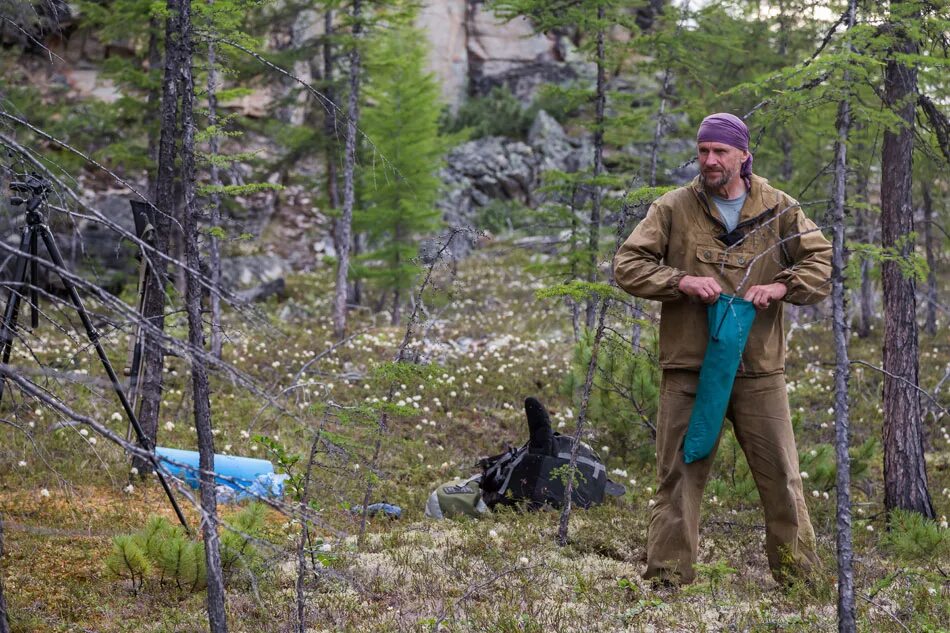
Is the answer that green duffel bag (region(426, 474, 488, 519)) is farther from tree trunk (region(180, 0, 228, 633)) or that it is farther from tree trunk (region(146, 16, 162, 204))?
tree trunk (region(146, 16, 162, 204))

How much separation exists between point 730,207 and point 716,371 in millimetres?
1099

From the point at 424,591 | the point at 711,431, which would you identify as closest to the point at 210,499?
the point at 424,591

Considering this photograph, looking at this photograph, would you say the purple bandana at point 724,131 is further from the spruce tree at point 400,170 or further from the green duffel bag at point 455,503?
the spruce tree at point 400,170

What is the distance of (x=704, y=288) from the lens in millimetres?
4984

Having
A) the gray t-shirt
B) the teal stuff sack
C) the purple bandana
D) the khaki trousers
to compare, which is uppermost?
the purple bandana

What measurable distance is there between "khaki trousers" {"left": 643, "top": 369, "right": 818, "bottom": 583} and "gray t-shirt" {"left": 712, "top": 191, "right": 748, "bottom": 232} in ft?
3.35

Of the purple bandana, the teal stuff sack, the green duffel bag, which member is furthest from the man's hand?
the green duffel bag

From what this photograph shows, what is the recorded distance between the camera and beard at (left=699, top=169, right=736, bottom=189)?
17.2 ft

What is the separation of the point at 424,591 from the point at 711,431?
2.16 metres

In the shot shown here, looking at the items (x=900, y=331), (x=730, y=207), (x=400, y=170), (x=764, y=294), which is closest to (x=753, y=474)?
(x=764, y=294)

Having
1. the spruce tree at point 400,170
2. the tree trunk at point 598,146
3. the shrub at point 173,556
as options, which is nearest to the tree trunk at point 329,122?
the spruce tree at point 400,170

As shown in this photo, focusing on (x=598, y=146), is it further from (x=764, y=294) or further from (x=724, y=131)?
(x=764, y=294)

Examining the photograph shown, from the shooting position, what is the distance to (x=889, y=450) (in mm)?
8125

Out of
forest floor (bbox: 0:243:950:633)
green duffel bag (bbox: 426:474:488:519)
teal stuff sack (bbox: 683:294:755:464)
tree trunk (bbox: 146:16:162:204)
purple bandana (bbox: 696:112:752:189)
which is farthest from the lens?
tree trunk (bbox: 146:16:162:204)
